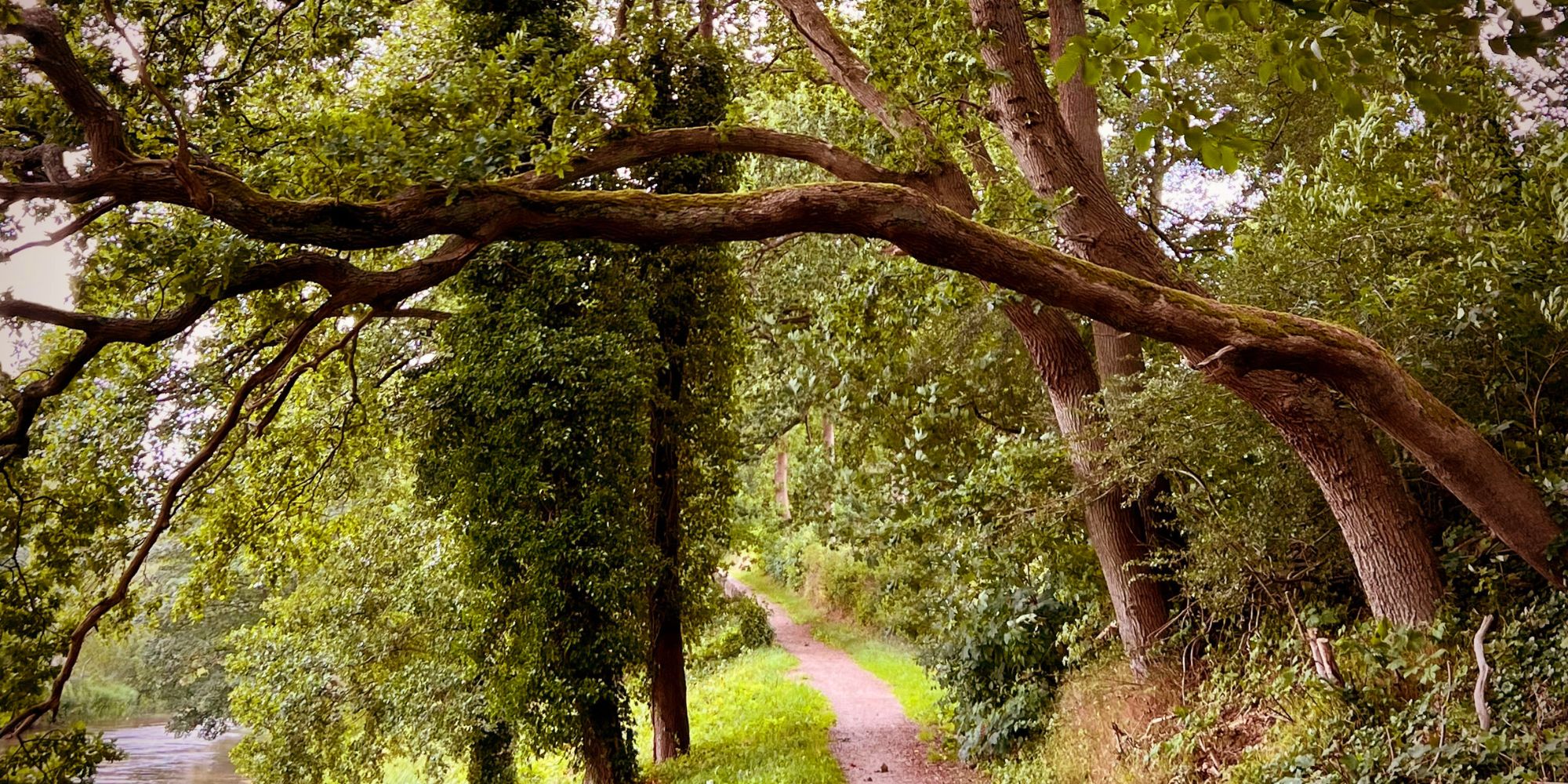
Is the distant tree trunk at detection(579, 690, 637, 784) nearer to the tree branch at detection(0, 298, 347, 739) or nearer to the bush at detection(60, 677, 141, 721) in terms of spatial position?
the tree branch at detection(0, 298, 347, 739)

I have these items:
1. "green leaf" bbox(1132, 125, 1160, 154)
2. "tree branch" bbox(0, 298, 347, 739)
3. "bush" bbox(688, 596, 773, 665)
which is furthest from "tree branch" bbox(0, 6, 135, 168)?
"bush" bbox(688, 596, 773, 665)

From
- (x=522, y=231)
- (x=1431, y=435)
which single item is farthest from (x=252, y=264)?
(x=1431, y=435)

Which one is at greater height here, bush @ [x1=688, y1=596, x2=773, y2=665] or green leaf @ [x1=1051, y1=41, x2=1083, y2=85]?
green leaf @ [x1=1051, y1=41, x2=1083, y2=85]

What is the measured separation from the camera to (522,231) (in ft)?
15.8

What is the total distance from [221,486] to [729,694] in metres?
10.3

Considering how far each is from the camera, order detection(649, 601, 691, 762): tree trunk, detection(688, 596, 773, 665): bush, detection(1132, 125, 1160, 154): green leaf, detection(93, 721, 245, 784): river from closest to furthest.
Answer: detection(1132, 125, 1160, 154): green leaf
detection(649, 601, 691, 762): tree trunk
detection(688, 596, 773, 665): bush
detection(93, 721, 245, 784): river

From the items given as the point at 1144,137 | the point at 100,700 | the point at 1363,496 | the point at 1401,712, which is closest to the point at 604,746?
the point at 1401,712

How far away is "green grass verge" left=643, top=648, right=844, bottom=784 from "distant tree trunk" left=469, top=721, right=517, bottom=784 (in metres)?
2.14

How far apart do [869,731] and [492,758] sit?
5191 millimetres

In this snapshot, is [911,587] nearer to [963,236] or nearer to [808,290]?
[808,290]

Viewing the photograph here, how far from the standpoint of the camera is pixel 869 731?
13086 millimetres

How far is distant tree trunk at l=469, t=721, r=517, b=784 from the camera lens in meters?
12.0

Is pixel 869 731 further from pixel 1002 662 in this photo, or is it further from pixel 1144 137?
pixel 1144 137

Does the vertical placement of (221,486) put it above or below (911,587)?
above
